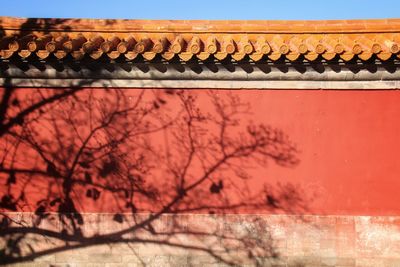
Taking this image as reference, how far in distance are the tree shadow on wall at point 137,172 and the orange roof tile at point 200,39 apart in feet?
2.17

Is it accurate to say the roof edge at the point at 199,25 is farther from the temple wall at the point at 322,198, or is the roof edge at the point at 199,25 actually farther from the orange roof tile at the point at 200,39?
the temple wall at the point at 322,198

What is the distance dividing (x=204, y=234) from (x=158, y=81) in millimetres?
2110

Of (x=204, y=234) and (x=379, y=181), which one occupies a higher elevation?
(x=379, y=181)

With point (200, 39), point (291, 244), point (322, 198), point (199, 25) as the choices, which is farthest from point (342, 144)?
point (199, 25)

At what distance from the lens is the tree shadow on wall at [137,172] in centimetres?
559

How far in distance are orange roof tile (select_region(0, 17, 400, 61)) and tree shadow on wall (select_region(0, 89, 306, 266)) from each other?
662 millimetres

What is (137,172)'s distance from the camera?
5637 millimetres

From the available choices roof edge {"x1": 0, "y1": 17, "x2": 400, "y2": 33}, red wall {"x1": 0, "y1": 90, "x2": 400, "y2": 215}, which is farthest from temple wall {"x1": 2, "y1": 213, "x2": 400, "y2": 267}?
roof edge {"x1": 0, "y1": 17, "x2": 400, "y2": 33}

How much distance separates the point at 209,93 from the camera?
5.68 metres

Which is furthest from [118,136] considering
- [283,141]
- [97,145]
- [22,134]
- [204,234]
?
[283,141]

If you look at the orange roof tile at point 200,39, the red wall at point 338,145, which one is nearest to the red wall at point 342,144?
the red wall at point 338,145

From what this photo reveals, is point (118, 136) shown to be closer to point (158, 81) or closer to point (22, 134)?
point (158, 81)

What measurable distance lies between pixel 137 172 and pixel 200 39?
1.96 meters

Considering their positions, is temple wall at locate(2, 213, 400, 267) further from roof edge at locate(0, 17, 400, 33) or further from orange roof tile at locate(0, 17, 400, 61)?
roof edge at locate(0, 17, 400, 33)
